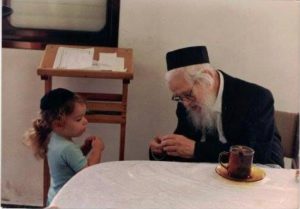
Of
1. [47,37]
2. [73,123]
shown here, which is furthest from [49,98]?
[47,37]

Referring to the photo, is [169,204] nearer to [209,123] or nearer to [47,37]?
[209,123]

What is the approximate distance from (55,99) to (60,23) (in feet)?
1.07

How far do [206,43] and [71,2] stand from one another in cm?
50

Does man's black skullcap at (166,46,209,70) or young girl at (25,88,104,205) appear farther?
man's black skullcap at (166,46,209,70)

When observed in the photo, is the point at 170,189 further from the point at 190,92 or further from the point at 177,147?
the point at 190,92

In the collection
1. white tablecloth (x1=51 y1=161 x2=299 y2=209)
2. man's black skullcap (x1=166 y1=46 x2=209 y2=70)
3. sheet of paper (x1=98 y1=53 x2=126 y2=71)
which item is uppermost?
man's black skullcap (x1=166 y1=46 x2=209 y2=70)

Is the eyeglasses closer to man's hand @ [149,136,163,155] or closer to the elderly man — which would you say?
the elderly man

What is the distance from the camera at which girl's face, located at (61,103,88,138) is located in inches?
58.2

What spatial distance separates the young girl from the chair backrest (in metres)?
0.62

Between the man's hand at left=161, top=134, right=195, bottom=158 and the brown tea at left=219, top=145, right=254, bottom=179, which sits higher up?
the brown tea at left=219, top=145, right=254, bottom=179

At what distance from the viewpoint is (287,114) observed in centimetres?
166

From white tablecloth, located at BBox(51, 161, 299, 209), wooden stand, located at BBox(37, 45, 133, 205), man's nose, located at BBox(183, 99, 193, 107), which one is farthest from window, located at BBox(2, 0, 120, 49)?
white tablecloth, located at BBox(51, 161, 299, 209)

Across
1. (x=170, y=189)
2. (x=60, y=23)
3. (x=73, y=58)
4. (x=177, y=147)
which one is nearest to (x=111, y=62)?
(x=73, y=58)

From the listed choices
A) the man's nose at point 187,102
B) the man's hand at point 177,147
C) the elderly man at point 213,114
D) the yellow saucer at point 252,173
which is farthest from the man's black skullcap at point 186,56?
the yellow saucer at point 252,173
